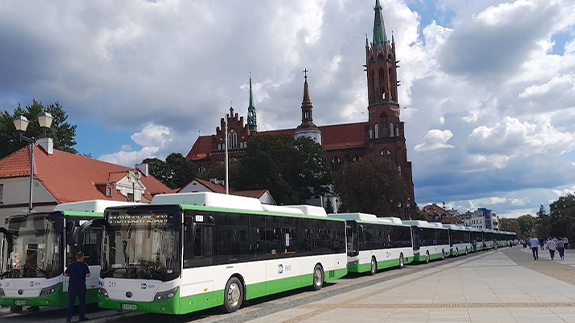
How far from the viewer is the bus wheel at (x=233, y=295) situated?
13.5 metres

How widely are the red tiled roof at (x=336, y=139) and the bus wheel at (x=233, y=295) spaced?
103 metres

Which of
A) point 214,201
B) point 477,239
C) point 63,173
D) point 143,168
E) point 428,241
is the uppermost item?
point 143,168

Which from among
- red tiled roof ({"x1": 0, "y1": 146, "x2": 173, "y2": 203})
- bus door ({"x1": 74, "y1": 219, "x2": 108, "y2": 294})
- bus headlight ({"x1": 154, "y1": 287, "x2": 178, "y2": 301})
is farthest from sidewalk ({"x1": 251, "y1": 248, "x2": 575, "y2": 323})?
red tiled roof ({"x1": 0, "y1": 146, "x2": 173, "y2": 203})

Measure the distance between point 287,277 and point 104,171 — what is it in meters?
32.5

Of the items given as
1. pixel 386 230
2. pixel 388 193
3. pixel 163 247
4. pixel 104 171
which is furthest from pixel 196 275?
pixel 388 193

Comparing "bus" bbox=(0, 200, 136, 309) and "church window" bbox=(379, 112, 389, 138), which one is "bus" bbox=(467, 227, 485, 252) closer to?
"church window" bbox=(379, 112, 389, 138)

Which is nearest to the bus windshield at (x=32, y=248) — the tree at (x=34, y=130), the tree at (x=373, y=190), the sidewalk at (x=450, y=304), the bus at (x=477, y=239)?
the sidewalk at (x=450, y=304)

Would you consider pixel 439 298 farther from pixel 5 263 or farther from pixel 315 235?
pixel 5 263

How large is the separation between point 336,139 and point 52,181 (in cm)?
9042

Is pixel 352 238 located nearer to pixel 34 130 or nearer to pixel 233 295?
pixel 233 295

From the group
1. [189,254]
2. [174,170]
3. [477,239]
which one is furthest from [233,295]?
[174,170]

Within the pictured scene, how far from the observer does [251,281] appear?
14664 millimetres

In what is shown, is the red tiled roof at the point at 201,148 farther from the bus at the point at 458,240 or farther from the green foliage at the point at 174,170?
the bus at the point at 458,240

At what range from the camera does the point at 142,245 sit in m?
11.9
